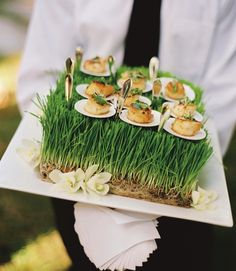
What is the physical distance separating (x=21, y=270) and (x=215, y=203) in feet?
3.64

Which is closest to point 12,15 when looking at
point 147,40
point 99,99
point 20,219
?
point 20,219

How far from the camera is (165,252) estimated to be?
5.13 ft

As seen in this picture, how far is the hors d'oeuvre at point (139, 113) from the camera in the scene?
4.21 feet

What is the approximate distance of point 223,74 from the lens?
184cm

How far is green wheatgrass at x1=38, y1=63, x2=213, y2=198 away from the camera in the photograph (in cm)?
127

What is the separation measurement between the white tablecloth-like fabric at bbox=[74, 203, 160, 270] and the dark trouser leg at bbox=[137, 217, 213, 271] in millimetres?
219

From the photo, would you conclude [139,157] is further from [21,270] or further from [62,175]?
[21,270]

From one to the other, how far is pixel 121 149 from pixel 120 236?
0.71 feet

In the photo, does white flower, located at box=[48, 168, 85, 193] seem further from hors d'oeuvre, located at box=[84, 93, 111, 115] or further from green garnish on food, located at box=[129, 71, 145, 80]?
green garnish on food, located at box=[129, 71, 145, 80]

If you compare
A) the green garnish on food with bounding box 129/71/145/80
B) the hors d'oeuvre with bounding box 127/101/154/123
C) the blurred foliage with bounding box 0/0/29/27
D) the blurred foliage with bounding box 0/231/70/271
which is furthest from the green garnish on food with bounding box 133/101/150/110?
the blurred foliage with bounding box 0/0/29/27

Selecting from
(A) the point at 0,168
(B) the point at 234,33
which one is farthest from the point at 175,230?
(B) the point at 234,33

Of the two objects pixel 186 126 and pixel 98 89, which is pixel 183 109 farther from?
pixel 98 89

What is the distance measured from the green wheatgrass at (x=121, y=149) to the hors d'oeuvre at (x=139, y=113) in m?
0.02

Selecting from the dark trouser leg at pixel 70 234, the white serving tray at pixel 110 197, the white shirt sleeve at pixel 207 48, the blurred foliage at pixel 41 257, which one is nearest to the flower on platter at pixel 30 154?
the white serving tray at pixel 110 197
